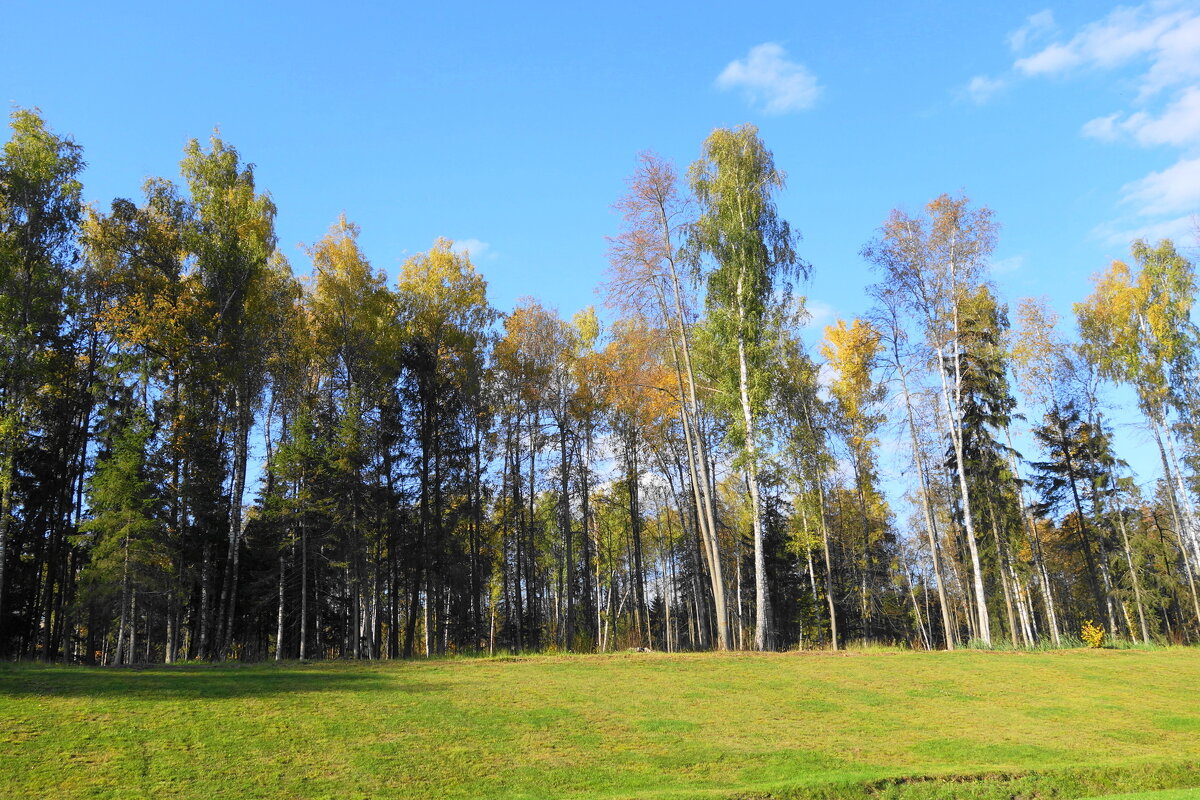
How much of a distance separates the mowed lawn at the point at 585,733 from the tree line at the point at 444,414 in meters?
5.49

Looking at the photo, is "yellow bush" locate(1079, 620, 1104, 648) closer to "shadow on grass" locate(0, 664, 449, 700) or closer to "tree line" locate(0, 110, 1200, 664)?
"tree line" locate(0, 110, 1200, 664)

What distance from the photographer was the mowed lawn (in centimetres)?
888

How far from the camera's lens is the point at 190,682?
13414 millimetres

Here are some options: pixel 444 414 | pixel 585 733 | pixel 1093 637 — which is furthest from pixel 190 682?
pixel 1093 637

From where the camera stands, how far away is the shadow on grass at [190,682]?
12.0 m

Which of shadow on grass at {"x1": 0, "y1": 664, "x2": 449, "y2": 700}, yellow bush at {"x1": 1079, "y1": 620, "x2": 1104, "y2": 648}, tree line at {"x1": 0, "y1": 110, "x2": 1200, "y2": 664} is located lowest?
yellow bush at {"x1": 1079, "y1": 620, "x2": 1104, "y2": 648}

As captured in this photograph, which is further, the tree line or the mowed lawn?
the tree line

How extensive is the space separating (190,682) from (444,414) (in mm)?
14708

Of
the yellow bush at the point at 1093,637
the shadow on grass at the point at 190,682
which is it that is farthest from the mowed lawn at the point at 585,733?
the yellow bush at the point at 1093,637

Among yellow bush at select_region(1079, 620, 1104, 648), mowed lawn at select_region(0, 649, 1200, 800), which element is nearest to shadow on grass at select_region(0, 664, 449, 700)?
mowed lawn at select_region(0, 649, 1200, 800)

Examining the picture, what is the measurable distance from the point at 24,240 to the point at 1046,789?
2395 cm

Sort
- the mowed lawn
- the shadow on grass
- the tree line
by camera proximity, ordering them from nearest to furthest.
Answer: the mowed lawn, the shadow on grass, the tree line

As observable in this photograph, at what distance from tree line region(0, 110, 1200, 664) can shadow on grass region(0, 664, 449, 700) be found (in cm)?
392

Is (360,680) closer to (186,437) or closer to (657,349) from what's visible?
(186,437)
